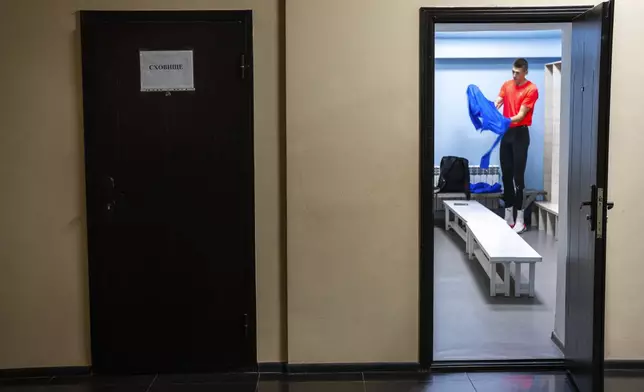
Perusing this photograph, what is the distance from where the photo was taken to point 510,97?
7406mm

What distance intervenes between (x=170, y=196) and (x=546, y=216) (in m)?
5.50

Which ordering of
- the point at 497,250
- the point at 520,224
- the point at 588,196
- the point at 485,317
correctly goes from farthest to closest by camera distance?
the point at 520,224 → the point at 497,250 → the point at 485,317 → the point at 588,196

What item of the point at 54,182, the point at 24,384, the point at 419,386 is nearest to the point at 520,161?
the point at 419,386

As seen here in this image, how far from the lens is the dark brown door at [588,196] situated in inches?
109

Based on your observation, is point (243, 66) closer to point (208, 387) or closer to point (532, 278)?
point (208, 387)

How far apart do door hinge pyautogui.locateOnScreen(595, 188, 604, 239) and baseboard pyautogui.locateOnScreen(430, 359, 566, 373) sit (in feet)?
3.24

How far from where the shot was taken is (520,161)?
7465 mm

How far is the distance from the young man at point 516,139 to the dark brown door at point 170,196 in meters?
4.70

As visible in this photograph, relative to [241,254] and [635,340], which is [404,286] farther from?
[635,340]

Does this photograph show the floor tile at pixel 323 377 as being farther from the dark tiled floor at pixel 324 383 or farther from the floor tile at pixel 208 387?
the floor tile at pixel 208 387

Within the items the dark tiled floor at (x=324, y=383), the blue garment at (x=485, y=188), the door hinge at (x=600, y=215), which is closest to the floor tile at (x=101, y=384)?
the dark tiled floor at (x=324, y=383)

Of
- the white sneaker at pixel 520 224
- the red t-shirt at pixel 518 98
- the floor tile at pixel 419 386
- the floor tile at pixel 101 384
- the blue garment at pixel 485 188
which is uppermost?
the red t-shirt at pixel 518 98

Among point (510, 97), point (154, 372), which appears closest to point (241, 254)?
point (154, 372)

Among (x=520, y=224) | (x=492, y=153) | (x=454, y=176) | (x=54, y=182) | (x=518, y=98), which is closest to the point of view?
(x=54, y=182)
